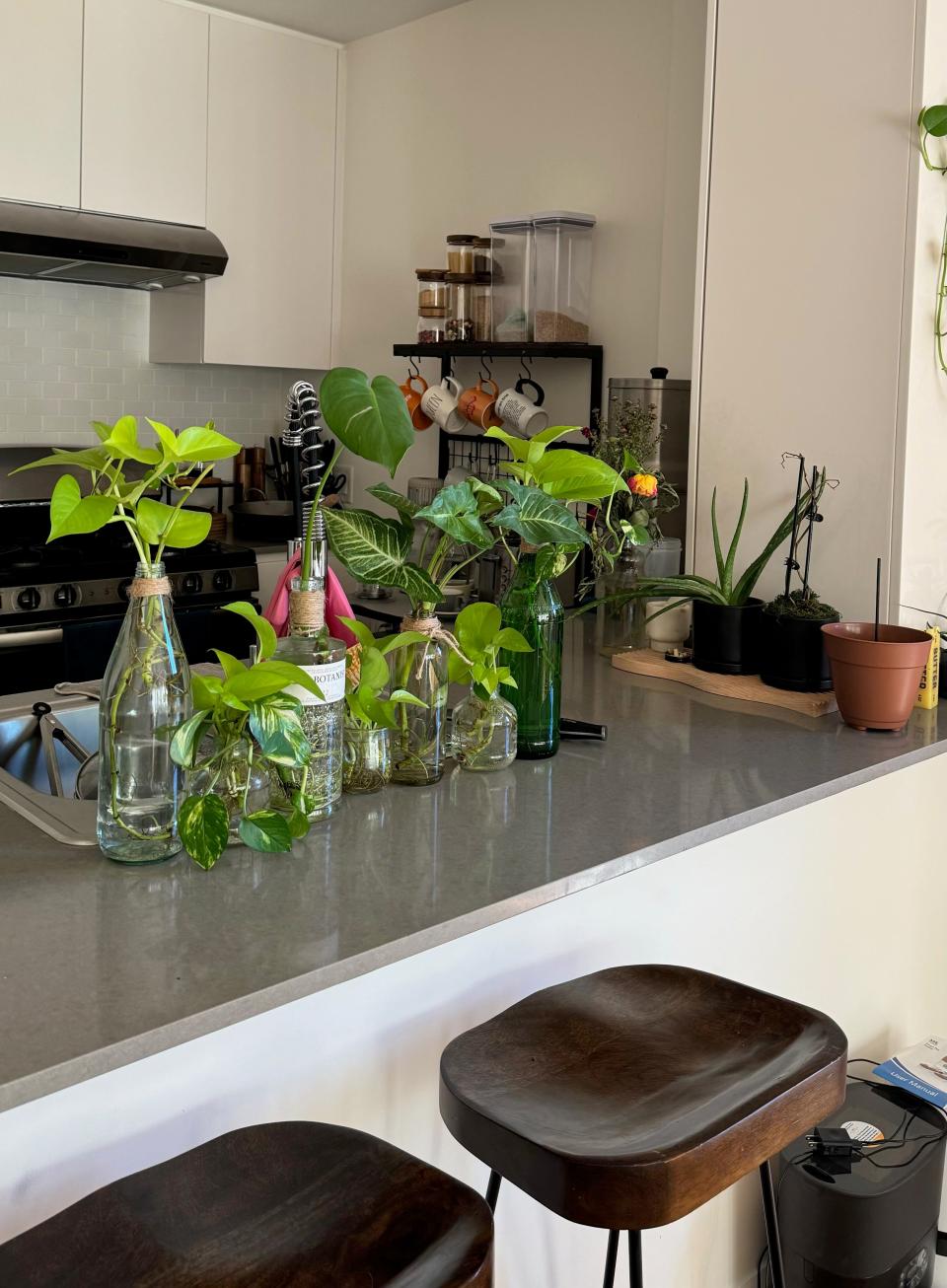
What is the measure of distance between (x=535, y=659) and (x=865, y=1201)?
1.01 m

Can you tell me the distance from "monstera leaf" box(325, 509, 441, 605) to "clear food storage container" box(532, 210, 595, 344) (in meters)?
1.95

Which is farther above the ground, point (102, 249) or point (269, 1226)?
point (102, 249)

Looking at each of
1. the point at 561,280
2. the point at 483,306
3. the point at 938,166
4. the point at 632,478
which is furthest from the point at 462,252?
the point at 938,166

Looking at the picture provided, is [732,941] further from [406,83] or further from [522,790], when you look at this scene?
[406,83]

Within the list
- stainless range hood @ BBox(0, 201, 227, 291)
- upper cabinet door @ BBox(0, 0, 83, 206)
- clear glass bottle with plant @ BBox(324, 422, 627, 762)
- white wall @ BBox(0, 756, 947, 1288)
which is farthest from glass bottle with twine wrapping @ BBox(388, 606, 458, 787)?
upper cabinet door @ BBox(0, 0, 83, 206)

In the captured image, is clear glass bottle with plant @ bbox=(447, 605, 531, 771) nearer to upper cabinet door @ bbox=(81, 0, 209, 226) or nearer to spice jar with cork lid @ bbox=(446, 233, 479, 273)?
spice jar with cork lid @ bbox=(446, 233, 479, 273)

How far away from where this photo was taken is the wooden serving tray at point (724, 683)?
219 cm

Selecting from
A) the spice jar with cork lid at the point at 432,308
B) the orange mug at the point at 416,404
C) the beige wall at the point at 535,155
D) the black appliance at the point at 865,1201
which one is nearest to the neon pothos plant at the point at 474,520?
the black appliance at the point at 865,1201

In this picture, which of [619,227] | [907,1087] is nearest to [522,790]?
[907,1087]

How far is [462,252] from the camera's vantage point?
3.62 metres

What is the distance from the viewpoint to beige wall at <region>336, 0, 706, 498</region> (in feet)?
10.5

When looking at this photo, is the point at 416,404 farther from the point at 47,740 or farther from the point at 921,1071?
the point at 921,1071

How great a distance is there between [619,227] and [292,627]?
91.5 inches

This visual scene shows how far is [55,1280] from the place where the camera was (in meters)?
1.03
